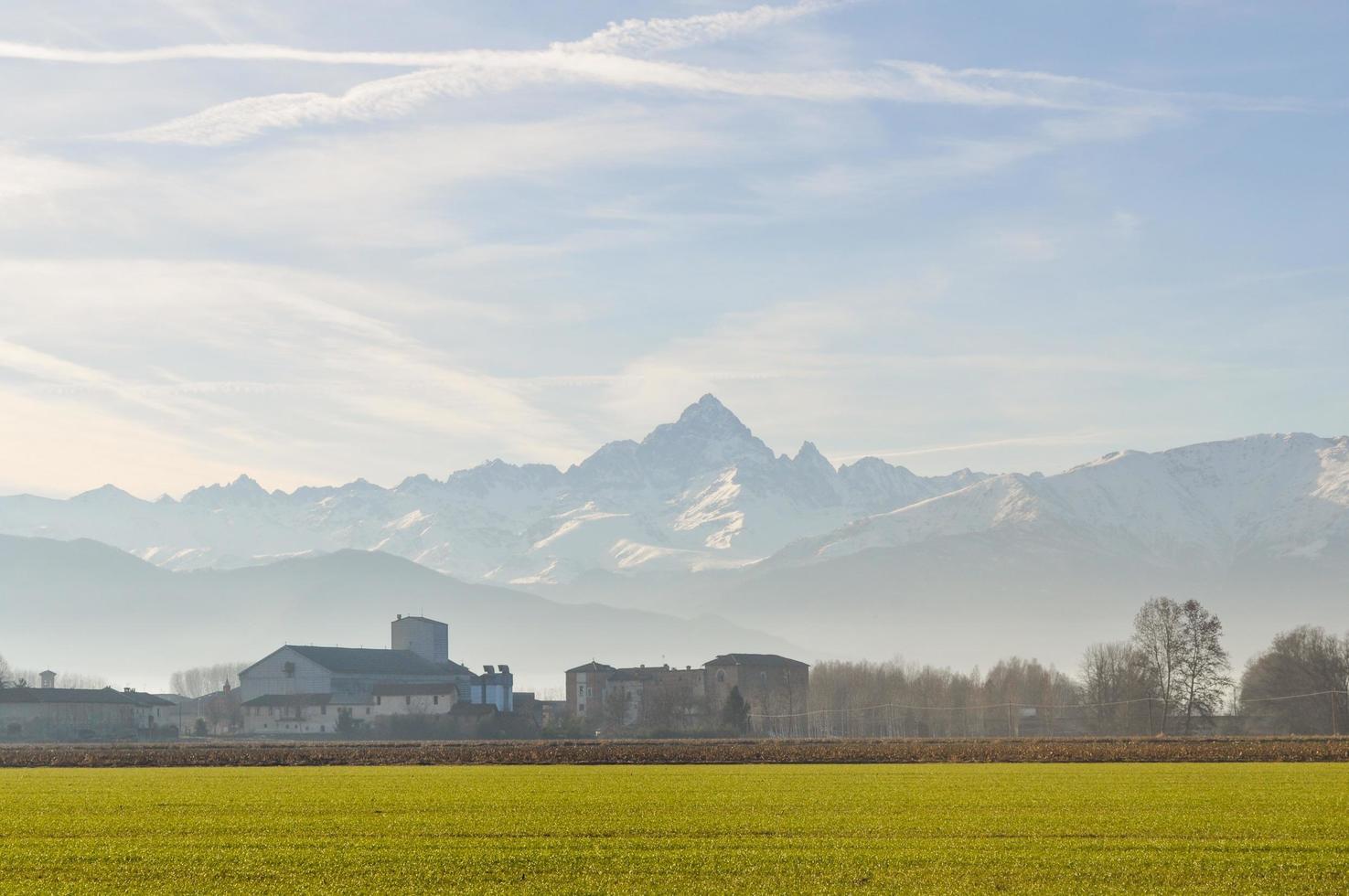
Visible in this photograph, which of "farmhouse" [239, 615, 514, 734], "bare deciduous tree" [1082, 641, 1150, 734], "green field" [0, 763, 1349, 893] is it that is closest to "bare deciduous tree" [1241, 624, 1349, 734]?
"bare deciduous tree" [1082, 641, 1150, 734]

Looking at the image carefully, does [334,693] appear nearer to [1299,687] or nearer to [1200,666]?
[1200,666]

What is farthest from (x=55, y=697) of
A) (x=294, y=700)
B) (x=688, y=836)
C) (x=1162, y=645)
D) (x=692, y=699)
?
(x=688, y=836)

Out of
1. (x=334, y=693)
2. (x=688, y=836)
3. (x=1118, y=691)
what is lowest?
(x=688, y=836)

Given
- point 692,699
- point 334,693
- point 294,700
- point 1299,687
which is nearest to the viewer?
point 1299,687

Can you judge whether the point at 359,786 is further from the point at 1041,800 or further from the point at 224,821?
the point at 1041,800

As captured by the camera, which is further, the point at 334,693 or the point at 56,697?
the point at 334,693

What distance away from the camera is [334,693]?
187875mm

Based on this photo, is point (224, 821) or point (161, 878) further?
point (224, 821)

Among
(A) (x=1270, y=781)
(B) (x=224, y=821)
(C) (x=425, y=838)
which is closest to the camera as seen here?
(C) (x=425, y=838)

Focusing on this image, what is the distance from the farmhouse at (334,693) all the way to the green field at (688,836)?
12379 centimetres

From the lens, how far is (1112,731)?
149500 mm

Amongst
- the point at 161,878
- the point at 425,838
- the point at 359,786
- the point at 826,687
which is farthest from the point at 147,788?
the point at 826,687

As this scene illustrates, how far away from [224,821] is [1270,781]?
1382 inches

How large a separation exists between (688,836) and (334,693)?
158886 mm
